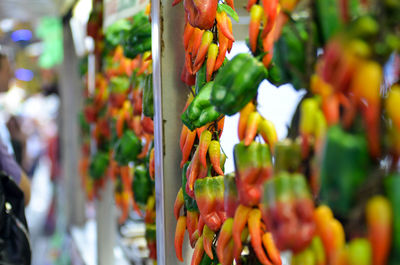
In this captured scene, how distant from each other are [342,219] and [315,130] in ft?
1.30

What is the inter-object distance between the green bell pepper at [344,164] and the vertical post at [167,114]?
852mm

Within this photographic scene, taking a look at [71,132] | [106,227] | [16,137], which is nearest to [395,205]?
[106,227]

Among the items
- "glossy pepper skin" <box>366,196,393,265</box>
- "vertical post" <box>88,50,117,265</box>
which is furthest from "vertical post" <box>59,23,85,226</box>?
"glossy pepper skin" <box>366,196,393,265</box>

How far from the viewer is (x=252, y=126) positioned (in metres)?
0.96

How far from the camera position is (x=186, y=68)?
1.38 m

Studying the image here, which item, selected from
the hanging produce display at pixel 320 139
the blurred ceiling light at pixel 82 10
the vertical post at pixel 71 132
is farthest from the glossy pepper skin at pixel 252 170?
the vertical post at pixel 71 132

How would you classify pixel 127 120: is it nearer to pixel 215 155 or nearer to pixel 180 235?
pixel 180 235

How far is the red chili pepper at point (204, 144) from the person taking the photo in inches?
47.8

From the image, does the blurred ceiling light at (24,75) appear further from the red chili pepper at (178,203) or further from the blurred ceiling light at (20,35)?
the red chili pepper at (178,203)

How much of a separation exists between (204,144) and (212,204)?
0.14 meters

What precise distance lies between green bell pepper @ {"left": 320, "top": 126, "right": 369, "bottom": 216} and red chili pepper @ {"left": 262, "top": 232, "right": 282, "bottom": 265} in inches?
13.6

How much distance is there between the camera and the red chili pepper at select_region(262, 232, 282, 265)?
3.18 ft

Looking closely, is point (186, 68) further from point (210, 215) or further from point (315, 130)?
point (315, 130)

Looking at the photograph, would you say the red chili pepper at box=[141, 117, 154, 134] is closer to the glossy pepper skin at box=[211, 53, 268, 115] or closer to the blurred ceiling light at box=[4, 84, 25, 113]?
the glossy pepper skin at box=[211, 53, 268, 115]
